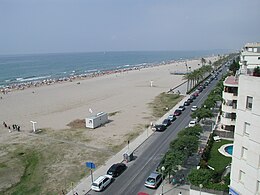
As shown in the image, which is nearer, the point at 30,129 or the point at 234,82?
the point at 234,82

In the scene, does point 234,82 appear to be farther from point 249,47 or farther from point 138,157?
point 249,47

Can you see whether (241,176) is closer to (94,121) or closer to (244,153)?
(244,153)

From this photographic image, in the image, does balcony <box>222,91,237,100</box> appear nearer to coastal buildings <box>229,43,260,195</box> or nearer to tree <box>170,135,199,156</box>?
tree <box>170,135,199,156</box>

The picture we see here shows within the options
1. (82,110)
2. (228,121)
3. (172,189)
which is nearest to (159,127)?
(228,121)

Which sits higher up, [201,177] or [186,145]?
[186,145]

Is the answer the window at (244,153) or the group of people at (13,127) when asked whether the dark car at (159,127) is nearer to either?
the window at (244,153)

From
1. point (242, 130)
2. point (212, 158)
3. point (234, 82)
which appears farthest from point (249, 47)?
point (242, 130)

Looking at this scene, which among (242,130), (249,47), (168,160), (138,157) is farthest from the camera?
(249,47)

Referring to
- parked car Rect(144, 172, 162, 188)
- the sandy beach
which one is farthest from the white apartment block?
the sandy beach
